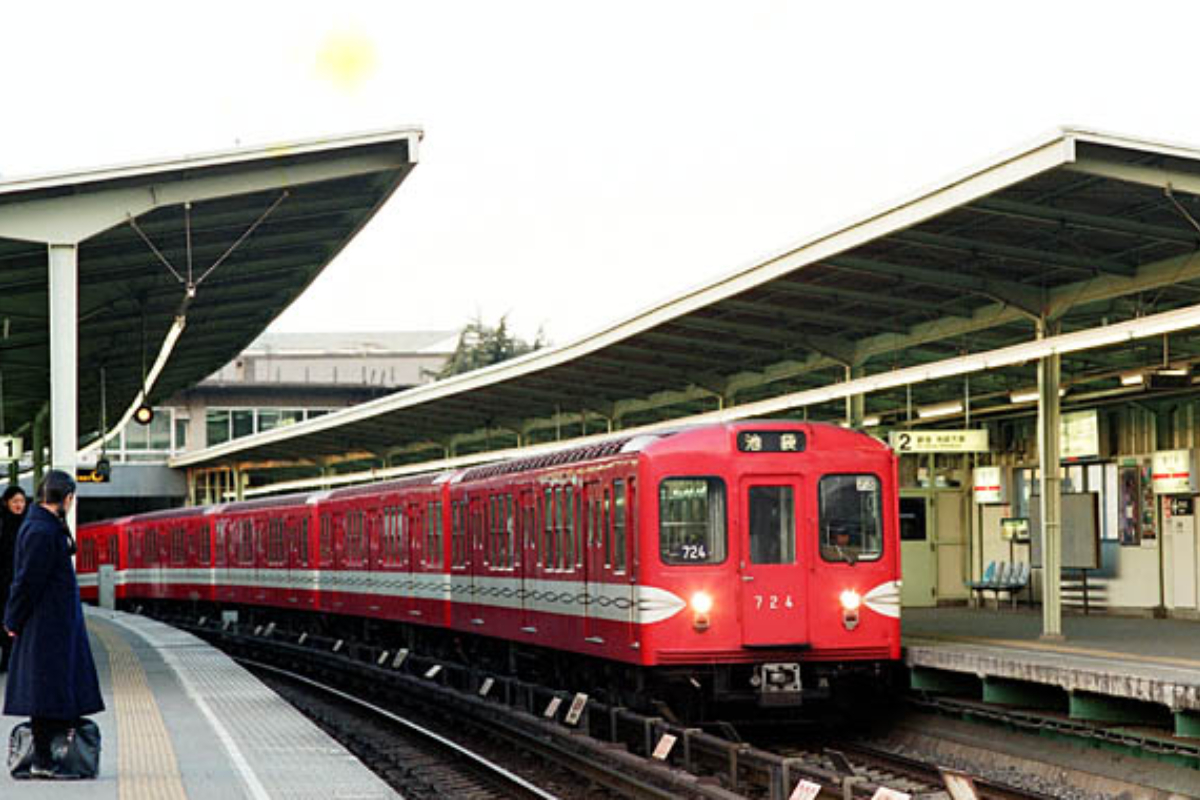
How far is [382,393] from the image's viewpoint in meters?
67.4

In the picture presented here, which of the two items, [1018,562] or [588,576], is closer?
[588,576]

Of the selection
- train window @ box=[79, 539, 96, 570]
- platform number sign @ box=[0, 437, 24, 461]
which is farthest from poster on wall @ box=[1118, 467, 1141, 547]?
train window @ box=[79, 539, 96, 570]

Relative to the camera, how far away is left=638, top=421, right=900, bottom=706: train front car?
15.4m

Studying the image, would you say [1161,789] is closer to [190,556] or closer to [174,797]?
[174,797]

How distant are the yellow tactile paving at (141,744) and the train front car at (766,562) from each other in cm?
412

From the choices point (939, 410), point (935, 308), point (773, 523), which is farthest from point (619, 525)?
point (939, 410)

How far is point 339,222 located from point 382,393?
4592 cm

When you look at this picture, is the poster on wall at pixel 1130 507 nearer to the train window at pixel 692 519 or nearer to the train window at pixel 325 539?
the train window at pixel 692 519

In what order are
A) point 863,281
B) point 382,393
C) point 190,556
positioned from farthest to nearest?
point 382,393 < point 190,556 < point 863,281

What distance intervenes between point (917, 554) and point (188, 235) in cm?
1320

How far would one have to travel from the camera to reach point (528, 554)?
64.0ft

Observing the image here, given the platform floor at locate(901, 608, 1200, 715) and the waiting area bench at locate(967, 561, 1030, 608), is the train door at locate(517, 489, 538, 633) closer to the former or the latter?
the platform floor at locate(901, 608, 1200, 715)

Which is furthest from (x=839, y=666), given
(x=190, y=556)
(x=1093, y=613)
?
(x=190, y=556)

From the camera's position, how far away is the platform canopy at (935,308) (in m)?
14.9
